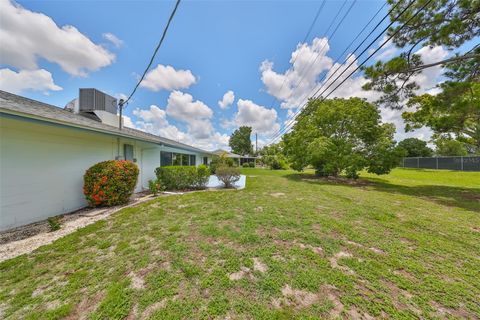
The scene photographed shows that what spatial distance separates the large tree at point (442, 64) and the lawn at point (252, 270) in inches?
226

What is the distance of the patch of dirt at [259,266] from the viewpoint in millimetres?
2514

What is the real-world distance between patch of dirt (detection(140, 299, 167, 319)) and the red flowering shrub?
503 centimetres

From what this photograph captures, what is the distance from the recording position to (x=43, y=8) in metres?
5.18

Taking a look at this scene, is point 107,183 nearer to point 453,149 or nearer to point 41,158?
point 41,158

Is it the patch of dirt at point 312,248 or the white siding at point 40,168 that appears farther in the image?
the white siding at point 40,168

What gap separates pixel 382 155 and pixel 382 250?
1029cm

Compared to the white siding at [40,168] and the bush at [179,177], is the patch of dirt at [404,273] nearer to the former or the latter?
the white siding at [40,168]

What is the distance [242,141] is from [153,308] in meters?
46.1

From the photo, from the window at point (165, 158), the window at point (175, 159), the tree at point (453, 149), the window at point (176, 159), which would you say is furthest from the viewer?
the tree at point (453, 149)

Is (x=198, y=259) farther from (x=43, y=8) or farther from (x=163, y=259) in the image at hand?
(x=43, y=8)

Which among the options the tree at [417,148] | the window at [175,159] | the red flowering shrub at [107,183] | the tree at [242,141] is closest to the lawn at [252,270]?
the red flowering shrub at [107,183]

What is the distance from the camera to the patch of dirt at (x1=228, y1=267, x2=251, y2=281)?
2338mm

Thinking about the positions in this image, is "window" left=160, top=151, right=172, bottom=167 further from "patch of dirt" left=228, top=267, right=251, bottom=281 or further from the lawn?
"patch of dirt" left=228, top=267, right=251, bottom=281

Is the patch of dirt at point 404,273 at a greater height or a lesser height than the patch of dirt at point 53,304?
greater
